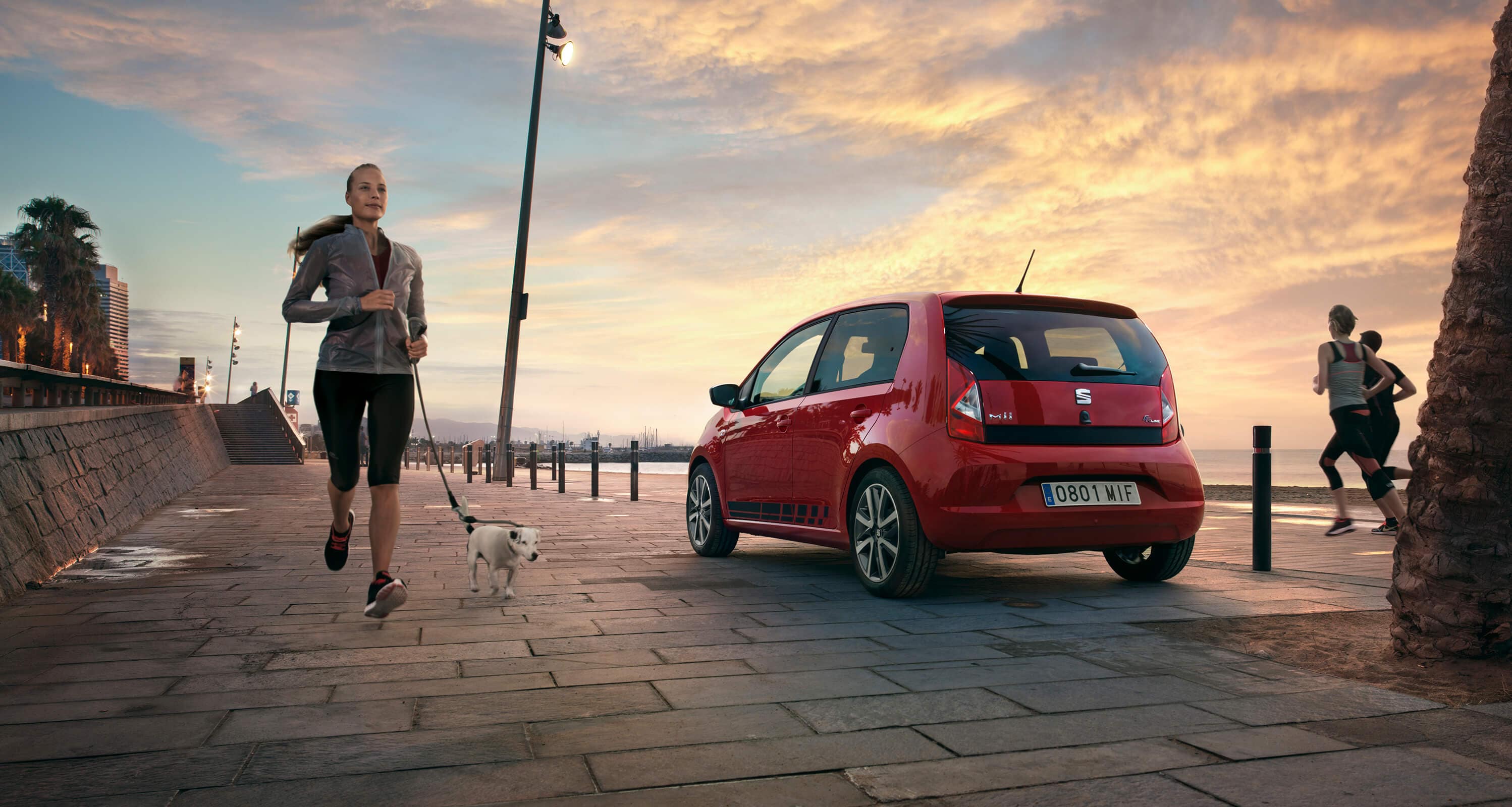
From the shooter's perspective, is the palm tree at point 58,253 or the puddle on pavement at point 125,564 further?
the palm tree at point 58,253

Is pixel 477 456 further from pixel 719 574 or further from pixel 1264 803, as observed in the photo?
pixel 1264 803

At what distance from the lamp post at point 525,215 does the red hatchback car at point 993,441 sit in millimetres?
16459

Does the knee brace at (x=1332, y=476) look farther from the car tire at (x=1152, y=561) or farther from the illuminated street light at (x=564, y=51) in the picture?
the illuminated street light at (x=564, y=51)

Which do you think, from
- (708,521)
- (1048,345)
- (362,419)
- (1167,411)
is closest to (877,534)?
(1048,345)

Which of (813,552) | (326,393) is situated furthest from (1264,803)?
(813,552)

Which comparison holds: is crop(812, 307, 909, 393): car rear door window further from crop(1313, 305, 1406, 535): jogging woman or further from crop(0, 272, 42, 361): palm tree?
crop(0, 272, 42, 361): palm tree

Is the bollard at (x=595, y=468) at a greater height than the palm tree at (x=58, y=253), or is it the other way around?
the palm tree at (x=58, y=253)

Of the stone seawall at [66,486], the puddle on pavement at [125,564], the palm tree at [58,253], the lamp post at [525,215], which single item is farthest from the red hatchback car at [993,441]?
the palm tree at [58,253]

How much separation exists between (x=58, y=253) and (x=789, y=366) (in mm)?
52821

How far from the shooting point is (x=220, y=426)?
4897 cm

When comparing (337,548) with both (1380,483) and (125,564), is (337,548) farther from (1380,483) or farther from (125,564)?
(1380,483)

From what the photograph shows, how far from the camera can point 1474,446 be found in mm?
3537

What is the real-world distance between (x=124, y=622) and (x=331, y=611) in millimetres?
846

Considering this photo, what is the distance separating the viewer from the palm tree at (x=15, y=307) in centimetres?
4797
